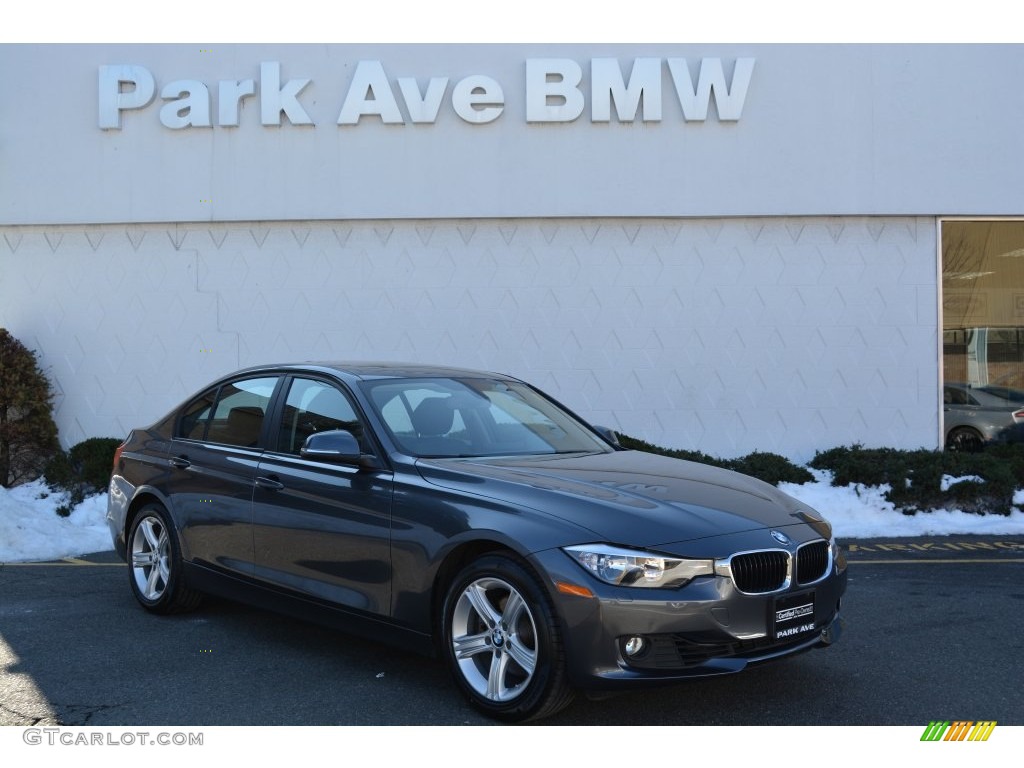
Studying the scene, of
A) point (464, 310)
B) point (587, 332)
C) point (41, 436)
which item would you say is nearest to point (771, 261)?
point (587, 332)

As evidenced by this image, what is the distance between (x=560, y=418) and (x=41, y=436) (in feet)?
25.8

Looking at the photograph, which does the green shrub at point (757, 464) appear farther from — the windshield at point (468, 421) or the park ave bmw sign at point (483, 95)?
the windshield at point (468, 421)

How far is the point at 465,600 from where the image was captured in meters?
4.47

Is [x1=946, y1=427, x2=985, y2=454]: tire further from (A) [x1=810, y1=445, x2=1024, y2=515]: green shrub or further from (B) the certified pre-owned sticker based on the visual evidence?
(B) the certified pre-owned sticker

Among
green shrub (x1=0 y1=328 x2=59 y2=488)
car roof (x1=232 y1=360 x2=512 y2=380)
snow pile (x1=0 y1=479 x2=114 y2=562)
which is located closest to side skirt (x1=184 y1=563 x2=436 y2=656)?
car roof (x1=232 y1=360 x2=512 y2=380)

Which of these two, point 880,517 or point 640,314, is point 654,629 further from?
point 640,314

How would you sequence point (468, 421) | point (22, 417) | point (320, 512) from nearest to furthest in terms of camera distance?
point (320, 512) < point (468, 421) < point (22, 417)

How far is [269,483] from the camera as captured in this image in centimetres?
553

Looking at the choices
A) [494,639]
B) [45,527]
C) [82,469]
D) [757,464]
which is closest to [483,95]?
[757,464]

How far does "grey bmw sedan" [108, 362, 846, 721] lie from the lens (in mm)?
4078

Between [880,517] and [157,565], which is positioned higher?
[157,565]

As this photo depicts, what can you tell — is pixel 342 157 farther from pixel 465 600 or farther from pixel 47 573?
pixel 465 600

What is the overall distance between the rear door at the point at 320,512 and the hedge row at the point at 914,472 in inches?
197
